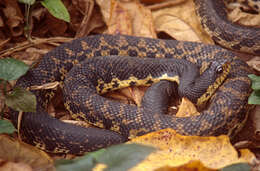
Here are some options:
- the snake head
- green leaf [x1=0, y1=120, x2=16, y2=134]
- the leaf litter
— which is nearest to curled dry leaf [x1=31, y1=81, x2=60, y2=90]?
the leaf litter

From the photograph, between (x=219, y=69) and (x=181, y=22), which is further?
(x=181, y=22)

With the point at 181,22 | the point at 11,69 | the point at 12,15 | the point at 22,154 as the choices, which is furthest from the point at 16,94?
the point at 181,22

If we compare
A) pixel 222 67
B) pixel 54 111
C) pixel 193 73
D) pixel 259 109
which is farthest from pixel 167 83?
pixel 54 111

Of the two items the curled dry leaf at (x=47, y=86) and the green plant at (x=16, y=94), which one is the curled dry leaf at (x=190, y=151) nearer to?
the green plant at (x=16, y=94)

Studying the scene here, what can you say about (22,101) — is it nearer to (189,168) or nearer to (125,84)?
(125,84)

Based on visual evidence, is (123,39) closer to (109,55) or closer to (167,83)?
(109,55)
